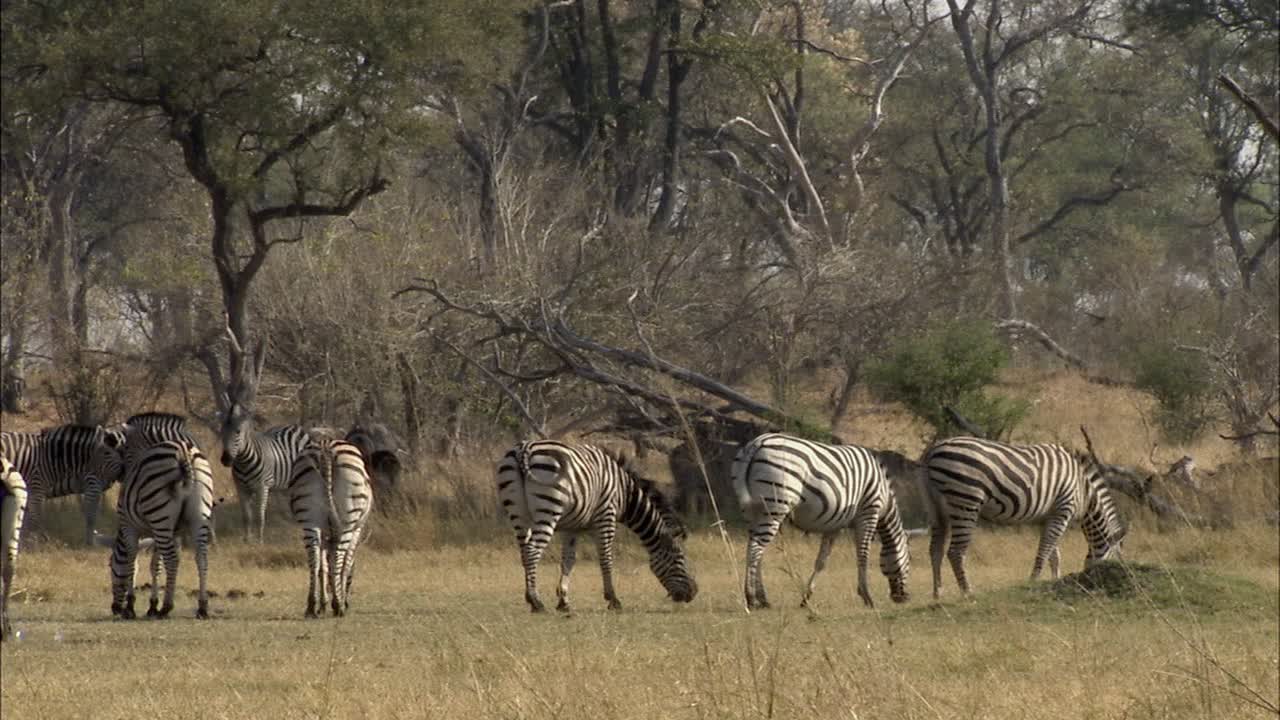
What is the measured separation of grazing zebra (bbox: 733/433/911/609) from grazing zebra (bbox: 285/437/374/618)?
3083 mm

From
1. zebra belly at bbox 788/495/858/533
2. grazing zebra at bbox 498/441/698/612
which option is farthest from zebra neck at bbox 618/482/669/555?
zebra belly at bbox 788/495/858/533

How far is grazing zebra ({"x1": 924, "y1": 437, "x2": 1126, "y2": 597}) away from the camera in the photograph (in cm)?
1480

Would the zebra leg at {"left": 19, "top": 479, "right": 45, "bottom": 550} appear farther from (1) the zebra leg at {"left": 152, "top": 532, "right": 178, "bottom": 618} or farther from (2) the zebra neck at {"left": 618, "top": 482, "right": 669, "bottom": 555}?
(2) the zebra neck at {"left": 618, "top": 482, "right": 669, "bottom": 555}

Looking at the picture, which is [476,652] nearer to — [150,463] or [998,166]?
[150,463]

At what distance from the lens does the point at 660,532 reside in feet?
48.1

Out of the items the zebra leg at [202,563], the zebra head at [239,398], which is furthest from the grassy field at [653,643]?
the zebra head at [239,398]

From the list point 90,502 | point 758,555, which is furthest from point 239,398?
point 758,555

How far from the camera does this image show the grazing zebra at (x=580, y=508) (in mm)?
13938

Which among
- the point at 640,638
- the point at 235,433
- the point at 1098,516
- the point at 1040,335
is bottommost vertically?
the point at 640,638

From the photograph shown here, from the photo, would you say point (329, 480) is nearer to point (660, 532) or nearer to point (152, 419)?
point (660, 532)

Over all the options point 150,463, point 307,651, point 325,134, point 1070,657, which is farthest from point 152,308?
point 1070,657

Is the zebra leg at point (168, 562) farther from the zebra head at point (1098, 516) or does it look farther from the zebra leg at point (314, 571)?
the zebra head at point (1098, 516)

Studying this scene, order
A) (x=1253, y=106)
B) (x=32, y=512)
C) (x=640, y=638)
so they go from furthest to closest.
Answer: (x=32, y=512) < (x=640, y=638) < (x=1253, y=106)

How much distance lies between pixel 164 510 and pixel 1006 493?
23.0ft
